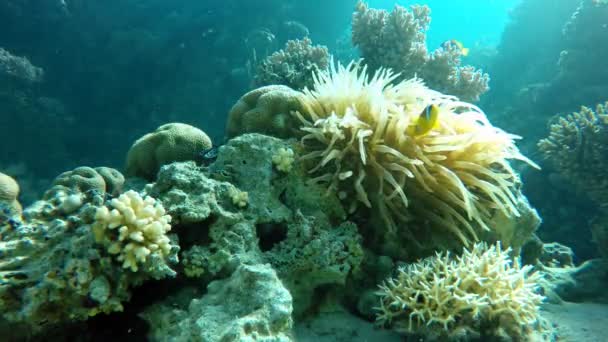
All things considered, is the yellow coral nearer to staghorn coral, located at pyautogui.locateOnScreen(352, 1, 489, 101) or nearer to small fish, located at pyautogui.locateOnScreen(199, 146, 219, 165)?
small fish, located at pyautogui.locateOnScreen(199, 146, 219, 165)

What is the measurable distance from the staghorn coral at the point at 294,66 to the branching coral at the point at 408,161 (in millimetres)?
3617

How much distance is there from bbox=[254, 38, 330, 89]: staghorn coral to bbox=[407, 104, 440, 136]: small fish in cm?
380

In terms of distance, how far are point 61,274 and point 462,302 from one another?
231 centimetres

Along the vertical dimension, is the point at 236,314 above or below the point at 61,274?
below

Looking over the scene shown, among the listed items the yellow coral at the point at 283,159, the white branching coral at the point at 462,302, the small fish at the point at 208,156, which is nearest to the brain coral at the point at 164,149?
the small fish at the point at 208,156

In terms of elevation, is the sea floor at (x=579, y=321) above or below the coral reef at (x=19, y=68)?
below

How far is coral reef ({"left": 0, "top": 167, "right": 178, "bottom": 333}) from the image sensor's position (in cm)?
187

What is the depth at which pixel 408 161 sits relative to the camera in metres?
2.71

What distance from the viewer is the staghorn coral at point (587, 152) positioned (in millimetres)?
6262

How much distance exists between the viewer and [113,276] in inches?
78.3

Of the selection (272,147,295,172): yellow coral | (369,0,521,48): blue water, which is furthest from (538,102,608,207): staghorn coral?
(369,0,521,48): blue water

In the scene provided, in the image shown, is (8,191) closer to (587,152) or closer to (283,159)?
(283,159)

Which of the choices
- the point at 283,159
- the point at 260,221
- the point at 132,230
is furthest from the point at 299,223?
the point at 132,230

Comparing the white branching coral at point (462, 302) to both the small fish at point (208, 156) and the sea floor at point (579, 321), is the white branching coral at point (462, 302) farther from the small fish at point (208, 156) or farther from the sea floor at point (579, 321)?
the small fish at point (208, 156)
